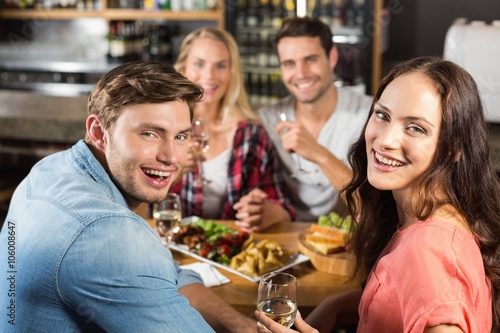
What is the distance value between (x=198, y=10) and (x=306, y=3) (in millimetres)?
934

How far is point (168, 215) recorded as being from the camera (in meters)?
2.08

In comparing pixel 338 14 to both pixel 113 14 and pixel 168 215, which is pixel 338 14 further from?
pixel 168 215

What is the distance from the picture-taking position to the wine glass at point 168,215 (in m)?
2.08

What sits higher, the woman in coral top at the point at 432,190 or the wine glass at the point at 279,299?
the woman in coral top at the point at 432,190

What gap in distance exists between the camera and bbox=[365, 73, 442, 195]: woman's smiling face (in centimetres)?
141


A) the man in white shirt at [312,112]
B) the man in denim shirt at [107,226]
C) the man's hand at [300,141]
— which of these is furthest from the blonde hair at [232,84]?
the man in denim shirt at [107,226]

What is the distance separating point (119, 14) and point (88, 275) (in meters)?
4.58

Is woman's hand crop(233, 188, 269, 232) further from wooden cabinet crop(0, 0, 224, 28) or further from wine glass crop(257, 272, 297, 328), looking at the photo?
wooden cabinet crop(0, 0, 224, 28)

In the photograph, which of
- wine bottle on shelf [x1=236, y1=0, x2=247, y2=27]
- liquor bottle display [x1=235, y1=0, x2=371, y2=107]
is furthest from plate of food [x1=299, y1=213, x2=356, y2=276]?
wine bottle on shelf [x1=236, y1=0, x2=247, y2=27]

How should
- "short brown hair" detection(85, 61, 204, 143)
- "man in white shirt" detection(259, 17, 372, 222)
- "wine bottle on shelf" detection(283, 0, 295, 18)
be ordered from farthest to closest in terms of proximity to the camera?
"wine bottle on shelf" detection(283, 0, 295, 18)
"man in white shirt" detection(259, 17, 372, 222)
"short brown hair" detection(85, 61, 204, 143)

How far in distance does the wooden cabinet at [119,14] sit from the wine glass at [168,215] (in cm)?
336

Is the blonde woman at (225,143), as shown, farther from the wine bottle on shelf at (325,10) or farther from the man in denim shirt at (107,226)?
the wine bottle on shelf at (325,10)

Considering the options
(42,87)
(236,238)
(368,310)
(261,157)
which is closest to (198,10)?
(42,87)

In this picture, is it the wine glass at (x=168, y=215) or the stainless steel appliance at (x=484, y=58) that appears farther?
the stainless steel appliance at (x=484, y=58)
